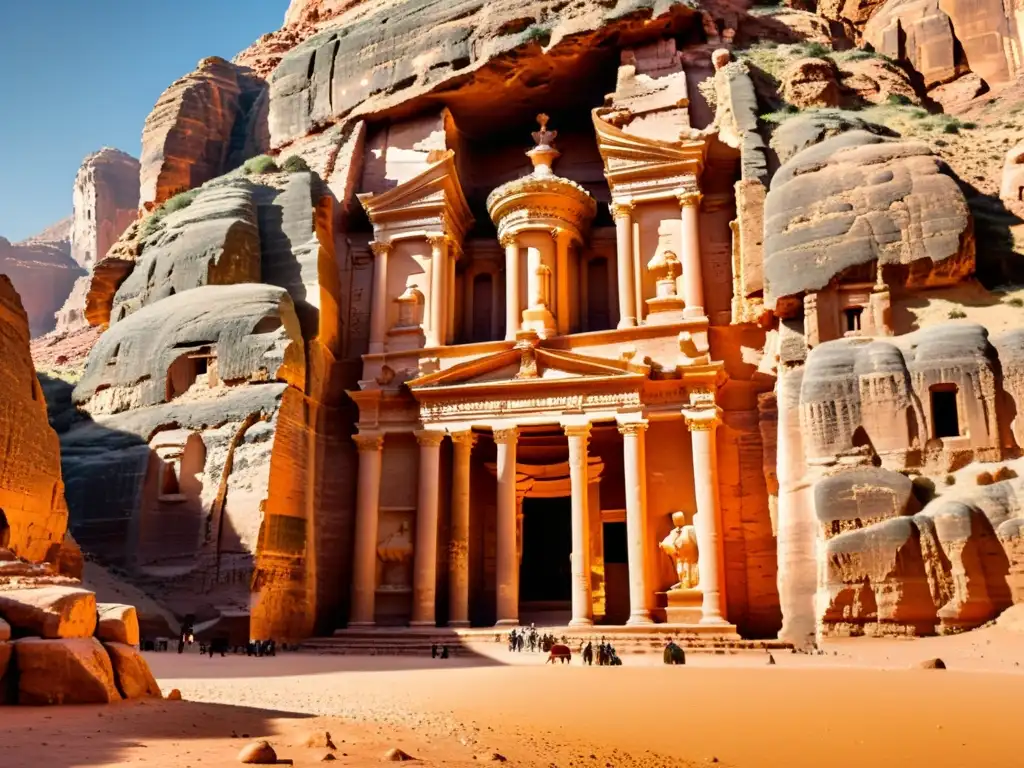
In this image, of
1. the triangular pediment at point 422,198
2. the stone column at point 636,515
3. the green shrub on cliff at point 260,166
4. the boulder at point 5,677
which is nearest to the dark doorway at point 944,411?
the stone column at point 636,515

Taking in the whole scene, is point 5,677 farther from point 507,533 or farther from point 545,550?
point 545,550

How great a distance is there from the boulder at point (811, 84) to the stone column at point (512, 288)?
35.4 feet

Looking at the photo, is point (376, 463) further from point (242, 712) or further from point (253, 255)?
point (242, 712)

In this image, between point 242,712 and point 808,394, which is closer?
point 242,712

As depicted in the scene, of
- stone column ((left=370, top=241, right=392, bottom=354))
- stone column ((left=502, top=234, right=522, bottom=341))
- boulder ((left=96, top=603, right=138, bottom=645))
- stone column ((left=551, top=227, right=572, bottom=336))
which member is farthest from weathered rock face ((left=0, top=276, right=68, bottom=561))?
stone column ((left=551, top=227, right=572, bottom=336))

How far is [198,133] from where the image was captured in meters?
44.6

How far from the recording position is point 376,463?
2906cm

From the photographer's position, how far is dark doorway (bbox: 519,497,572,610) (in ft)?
106

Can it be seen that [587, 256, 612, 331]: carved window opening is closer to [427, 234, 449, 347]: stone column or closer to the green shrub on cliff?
[427, 234, 449, 347]: stone column

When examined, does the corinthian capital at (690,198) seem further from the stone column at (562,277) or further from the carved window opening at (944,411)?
the carved window opening at (944,411)

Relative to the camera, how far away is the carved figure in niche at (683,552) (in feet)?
82.9

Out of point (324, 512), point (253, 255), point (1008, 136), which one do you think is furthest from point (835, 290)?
point (253, 255)

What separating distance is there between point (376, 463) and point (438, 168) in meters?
10.8

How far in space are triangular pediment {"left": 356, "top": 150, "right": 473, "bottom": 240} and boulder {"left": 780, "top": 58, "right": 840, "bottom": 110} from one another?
39.4 feet
